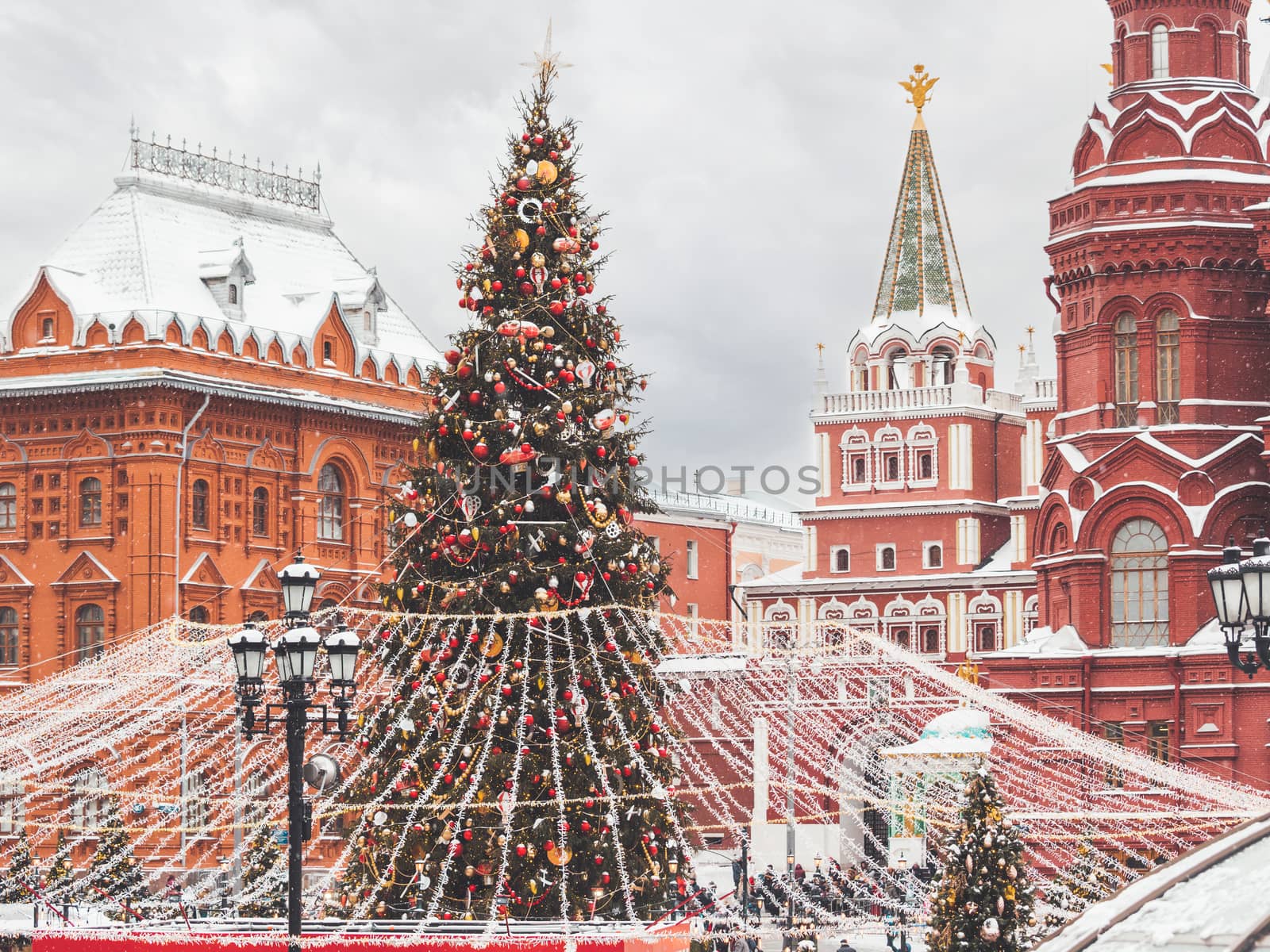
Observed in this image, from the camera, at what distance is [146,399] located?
156ft

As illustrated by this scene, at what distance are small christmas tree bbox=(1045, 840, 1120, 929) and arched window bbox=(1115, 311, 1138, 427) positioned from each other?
565 inches

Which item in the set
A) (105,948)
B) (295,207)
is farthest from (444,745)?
(295,207)

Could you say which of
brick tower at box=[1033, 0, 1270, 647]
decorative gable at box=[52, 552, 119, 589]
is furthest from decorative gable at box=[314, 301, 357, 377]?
brick tower at box=[1033, 0, 1270, 647]

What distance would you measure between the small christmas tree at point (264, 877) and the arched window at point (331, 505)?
19789 millimetres

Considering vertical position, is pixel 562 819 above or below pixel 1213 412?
below

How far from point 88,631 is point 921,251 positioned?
99.7 feet

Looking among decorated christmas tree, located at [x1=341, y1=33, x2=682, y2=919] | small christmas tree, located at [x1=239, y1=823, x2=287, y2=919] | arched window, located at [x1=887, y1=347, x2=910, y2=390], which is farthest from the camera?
arched window, located at [x1=887, y1=347, x2=910, y2=390]

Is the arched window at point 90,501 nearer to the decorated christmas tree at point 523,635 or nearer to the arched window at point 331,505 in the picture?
the arched window at point 331,505

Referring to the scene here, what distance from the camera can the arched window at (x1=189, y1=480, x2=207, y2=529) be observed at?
48.3 metres

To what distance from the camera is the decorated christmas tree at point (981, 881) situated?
73.8 feet

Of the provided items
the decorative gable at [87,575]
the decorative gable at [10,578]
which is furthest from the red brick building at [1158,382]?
the decorative gable at [10,578]

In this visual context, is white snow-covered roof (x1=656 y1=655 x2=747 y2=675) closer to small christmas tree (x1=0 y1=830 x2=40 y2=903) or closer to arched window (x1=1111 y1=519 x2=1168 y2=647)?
arched window (x1=1111 y1=519 x2=1168 y2=647)

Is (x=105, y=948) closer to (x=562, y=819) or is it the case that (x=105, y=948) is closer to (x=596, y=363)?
(x=562, y=819)

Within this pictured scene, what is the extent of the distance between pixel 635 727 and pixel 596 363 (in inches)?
140
